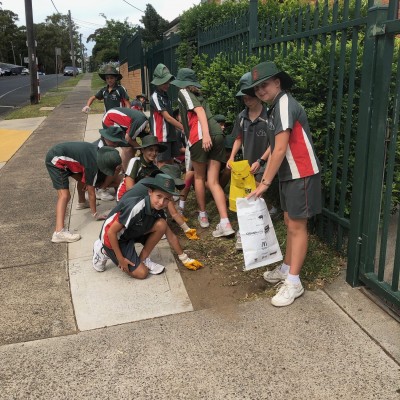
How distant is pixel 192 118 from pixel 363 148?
1.90 m

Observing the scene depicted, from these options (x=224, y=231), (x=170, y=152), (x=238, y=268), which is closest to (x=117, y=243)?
(x=238, y=268)

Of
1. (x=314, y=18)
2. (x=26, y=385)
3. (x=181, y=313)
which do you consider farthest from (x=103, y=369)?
(x=314, y=18)

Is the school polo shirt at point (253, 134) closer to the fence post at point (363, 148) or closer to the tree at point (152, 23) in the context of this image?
the fence post at point (363, 148)

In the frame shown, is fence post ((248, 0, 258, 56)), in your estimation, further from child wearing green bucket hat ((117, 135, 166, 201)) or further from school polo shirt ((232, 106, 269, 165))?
child wearing green bucket hat ((117, 135, 166, 201))

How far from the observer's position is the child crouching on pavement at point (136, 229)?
3.39 m

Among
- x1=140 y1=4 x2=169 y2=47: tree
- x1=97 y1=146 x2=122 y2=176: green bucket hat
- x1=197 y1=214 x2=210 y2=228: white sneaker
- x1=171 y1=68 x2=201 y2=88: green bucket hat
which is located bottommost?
x1=197 y1=214 x2=210 y2=228: white sneaker

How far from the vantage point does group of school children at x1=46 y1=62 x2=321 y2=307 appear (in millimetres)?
3088

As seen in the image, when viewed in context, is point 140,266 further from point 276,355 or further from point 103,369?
point 276,355

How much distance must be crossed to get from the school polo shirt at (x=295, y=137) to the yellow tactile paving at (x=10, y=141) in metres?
6.87

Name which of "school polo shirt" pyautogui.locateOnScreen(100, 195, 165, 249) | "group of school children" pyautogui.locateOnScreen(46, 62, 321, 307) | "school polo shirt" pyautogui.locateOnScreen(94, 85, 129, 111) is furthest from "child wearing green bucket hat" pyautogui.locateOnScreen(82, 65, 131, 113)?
"school polo shirt" pyautogui.locateOnScreen(100, 195, 165, 249)

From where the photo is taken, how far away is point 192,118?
14.7ft

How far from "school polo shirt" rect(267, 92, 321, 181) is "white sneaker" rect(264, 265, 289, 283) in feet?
2.81

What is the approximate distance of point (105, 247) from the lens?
3654 mm

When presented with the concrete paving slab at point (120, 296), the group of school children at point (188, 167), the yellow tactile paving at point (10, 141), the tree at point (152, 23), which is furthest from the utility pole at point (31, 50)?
the concrete paving slab at point (120, 296)
